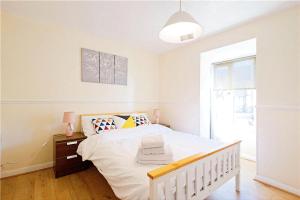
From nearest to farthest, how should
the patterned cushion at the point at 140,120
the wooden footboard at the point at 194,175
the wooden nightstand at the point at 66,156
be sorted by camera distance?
the wooden footboard at the point at 194,175 → the wooden nightstand at the point at 66,156 → the patterned cushion at the point at 140,120

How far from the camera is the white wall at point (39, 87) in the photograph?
2207mm

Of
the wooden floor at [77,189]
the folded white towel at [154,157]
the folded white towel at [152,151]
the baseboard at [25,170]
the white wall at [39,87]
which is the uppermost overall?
the white wall at [39,87]

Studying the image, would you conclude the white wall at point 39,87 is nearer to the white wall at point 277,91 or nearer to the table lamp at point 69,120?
the table lamp at point 69,120

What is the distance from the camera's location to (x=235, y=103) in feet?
10.6

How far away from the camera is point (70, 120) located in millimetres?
2385

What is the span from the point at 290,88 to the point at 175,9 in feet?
5.99

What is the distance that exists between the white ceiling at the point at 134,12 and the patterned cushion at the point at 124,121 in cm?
162

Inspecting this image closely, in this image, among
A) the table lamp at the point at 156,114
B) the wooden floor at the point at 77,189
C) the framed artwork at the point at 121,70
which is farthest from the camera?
the table lamp at the point at 156,114

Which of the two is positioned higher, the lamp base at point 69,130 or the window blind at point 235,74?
the window blind at point 235,74

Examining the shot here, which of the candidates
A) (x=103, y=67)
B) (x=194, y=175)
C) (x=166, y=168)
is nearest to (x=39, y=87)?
(x=103, y=67)

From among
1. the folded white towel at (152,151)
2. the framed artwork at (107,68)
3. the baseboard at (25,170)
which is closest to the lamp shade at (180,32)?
the folded white towel at (152,151)

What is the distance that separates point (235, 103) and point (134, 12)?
2697 mm

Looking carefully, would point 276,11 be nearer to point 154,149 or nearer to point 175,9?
point 175,9

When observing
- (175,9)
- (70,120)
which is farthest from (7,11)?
(175,9)
